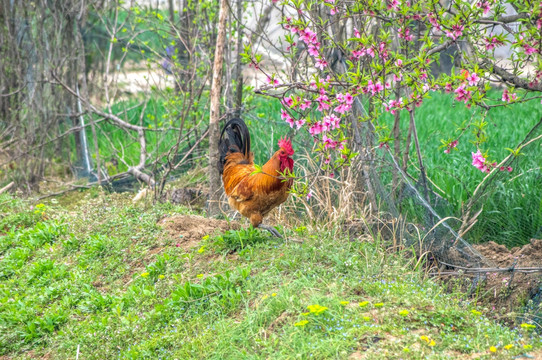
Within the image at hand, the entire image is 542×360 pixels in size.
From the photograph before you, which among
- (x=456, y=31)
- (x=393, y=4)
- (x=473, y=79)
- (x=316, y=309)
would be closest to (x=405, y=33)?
(x=393, y=4)

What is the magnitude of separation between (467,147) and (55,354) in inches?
225

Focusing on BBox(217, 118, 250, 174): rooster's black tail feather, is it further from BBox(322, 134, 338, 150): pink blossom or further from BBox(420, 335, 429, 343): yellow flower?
BBox(420, 335, 429, 343): yellow flower

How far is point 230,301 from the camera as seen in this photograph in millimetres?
4094

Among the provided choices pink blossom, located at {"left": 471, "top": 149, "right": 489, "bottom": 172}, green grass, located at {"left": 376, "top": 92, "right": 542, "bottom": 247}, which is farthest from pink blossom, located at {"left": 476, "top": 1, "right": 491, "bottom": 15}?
pink blossom, located at {"left": 471, "top": 149, "right": 489, "bottom": 172}

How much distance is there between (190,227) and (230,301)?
186 cm

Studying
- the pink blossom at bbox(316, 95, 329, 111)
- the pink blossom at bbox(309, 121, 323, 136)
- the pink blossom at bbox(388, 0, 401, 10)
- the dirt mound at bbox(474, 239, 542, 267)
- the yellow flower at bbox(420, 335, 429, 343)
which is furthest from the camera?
the dirt mound at bbox(474, 239, 542, 267)

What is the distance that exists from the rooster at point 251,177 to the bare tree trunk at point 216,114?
388 mm

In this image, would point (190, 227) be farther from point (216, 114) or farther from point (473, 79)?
point (473, 79)

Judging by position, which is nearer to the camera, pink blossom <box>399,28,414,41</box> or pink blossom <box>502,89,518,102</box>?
pink blossom <box>502,89,518,102</box>

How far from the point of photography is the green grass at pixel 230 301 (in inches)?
135

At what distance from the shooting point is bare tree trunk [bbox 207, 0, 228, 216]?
20.6 feet

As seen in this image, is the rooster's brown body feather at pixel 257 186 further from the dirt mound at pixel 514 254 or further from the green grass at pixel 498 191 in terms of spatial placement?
the dirt mound at pixel 514 254

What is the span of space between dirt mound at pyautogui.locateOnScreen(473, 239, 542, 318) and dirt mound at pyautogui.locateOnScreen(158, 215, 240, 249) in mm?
2484

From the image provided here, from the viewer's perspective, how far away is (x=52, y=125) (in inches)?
353
